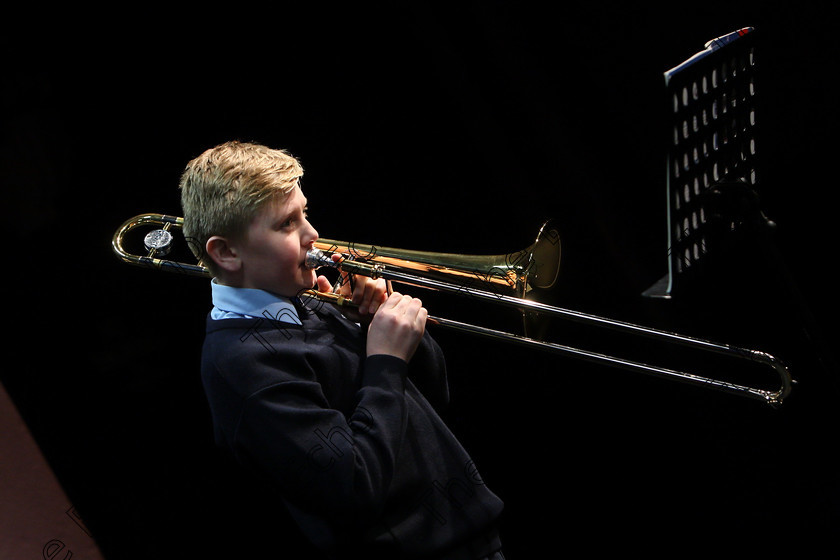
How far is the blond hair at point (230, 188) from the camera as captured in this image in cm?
141

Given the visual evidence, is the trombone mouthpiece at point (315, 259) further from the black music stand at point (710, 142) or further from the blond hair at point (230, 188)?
the black music stand at point (710, 142)

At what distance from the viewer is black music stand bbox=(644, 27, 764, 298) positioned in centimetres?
129

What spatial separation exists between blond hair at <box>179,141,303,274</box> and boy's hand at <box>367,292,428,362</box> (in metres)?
0.34

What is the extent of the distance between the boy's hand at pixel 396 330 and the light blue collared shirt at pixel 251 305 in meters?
0.17

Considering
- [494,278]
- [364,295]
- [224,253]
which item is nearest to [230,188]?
[224,253]

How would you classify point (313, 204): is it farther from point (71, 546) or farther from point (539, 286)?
point (71, 546)

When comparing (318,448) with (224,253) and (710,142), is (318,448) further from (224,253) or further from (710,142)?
(710,142)

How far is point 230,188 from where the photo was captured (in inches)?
55.4

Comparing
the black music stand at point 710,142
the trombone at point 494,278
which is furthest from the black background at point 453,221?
the black music stand at point 710,142

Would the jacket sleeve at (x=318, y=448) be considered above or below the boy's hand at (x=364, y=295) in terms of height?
below

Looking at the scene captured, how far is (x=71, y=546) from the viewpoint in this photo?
1936 mm

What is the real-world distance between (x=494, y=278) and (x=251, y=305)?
625mm

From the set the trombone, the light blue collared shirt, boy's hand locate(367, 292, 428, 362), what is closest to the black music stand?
the trombone

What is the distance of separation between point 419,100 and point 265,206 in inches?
37.3
